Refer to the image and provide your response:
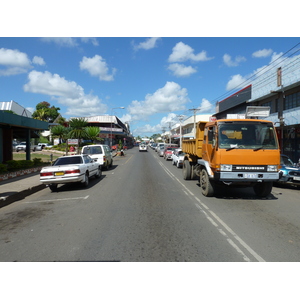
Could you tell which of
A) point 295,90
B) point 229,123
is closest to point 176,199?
point 229,123

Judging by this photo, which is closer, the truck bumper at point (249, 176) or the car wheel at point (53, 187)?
the truck bumper at point (249, 176)

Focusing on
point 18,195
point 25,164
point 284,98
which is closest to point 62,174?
point 18,195

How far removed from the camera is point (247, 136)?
8711 mm

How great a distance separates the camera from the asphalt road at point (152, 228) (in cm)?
462

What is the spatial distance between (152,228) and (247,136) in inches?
184

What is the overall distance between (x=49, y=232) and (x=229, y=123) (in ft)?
20.9

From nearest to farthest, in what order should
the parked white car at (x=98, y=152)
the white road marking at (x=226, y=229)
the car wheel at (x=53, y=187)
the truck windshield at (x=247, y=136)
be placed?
the white road marking at (x=226, y=229)
the truck windshield at (x=247, y=136)
the car wheel at (x=53, y=187)
the parked white car at (x=98, y=152)

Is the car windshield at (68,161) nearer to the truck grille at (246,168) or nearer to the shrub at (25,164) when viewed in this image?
the truck grille at (246,168)

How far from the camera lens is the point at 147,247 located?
490cm

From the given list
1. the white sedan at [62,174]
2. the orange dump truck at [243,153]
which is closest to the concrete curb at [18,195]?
the white sedan at [62,174]

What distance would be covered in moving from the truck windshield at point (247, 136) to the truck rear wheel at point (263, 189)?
1.52 metres

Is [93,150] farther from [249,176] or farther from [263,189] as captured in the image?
[249,176]

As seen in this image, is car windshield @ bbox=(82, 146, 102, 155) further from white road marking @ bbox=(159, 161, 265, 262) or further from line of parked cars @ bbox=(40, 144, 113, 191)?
white road marking @ bbox=(159, 161, 265, 262)

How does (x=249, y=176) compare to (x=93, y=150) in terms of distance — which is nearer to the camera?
(x=249, y=176)
